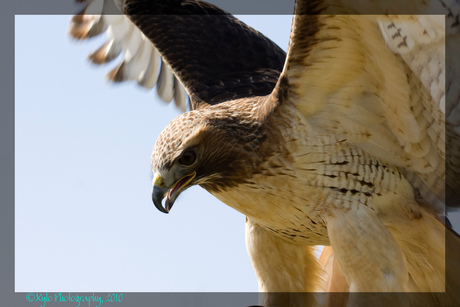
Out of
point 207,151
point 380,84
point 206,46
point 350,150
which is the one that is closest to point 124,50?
point 206,46

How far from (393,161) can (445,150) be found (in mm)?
333

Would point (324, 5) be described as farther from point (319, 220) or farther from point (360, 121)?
point (319, 220)

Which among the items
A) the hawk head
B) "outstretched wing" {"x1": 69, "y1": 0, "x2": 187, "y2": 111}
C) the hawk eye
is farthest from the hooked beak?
"outstretched wing" {"x1": 69, "y1": 0, "x2": 187, "y2": 111}

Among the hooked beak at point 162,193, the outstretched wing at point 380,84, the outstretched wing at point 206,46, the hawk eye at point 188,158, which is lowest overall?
the hooked beak at point 162,193

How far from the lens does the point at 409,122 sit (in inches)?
184

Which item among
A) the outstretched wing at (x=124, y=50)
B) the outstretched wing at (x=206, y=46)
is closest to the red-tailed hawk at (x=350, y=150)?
the outstretched wing at (x=206, y=46)

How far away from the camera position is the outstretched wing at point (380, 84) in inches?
166

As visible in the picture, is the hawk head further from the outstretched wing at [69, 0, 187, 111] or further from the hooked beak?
the outstretched wing at [69, 0, 187, 111]

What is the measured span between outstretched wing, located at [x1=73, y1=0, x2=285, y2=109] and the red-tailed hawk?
0.47 metres

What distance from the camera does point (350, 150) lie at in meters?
4.76

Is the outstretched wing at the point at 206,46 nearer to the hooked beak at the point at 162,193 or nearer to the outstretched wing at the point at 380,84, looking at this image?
the outstretched wing at the point at 380,84

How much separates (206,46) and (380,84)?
77.4 inches

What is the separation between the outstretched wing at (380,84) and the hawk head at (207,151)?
350mm

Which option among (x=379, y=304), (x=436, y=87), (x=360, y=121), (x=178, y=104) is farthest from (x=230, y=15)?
(x=379, y=304)
